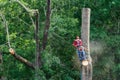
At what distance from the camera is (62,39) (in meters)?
17.9

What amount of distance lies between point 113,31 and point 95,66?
2.20 m

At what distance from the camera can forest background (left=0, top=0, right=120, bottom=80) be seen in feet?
56.7

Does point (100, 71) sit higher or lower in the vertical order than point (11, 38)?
lower

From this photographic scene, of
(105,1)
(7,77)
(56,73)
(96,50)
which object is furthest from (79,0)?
(7,77)

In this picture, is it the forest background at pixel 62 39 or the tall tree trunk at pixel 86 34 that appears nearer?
the tall tree trunk at pixel 86 34

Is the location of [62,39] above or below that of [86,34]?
below

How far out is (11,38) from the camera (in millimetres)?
16828

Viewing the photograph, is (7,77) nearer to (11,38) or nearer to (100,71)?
(11,38)

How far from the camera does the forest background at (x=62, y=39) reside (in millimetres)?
17297

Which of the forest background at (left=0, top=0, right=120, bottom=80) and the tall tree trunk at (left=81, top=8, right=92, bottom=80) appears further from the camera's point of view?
the forest background at (left=0, top=0, right=120, bottom=80)

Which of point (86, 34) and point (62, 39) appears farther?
point (62, 39)

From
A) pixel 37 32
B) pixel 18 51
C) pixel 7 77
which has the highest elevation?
pixel 37 32

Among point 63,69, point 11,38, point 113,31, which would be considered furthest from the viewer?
point 113,31

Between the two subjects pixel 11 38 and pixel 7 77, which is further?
pixel 7 77
